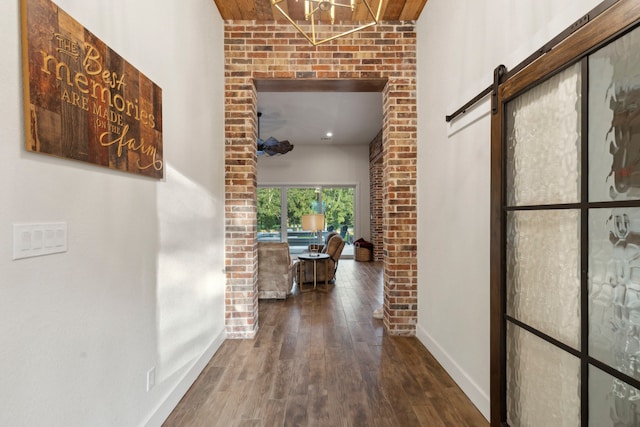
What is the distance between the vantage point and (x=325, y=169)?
28.4 ft

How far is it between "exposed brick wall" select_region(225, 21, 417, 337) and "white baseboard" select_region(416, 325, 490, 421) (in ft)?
1.13

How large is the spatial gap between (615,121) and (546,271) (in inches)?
26.1

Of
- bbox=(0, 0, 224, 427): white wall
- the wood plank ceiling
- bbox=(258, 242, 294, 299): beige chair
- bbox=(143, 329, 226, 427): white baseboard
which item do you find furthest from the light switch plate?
bbox=(258, 242, 294, 299): beige chair

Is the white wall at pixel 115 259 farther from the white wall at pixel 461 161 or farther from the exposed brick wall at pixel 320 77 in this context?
the white wall at pixel 461 161

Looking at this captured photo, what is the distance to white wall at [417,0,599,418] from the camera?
65.9 inches

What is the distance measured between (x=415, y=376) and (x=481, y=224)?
1.30 m

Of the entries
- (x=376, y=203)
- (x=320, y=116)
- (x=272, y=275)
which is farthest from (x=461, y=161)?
(x=376, y=203)

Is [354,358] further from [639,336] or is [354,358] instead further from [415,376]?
[639,336]

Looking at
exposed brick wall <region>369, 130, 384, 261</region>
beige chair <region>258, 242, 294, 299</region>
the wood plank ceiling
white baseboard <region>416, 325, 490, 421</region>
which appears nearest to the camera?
white baseboard <region>416, 325, 490, 421</region>

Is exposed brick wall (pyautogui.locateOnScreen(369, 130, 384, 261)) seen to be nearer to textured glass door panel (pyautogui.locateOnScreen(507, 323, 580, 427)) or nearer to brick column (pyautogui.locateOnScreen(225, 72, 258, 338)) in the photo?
brick column (pyautogui.locateOnScreen(225, 72, 258, 338))

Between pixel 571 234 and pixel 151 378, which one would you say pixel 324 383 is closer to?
pixel 151 378

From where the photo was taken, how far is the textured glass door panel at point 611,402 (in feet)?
3.29

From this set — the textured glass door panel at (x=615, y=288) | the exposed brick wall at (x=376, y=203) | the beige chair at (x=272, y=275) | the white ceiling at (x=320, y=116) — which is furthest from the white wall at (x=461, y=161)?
the exposed brick wall at (x=376, y=203)

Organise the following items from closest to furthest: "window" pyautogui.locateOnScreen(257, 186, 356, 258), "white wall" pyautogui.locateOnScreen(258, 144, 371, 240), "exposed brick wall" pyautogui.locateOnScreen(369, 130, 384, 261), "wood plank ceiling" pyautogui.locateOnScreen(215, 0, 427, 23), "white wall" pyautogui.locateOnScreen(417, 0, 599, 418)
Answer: "white wall" pyautogui.locateOnScreen(417, 0, 599, 418), "wood plank ceiling" pyautogui.locateOnScreen(215, 0, 427, 23), "exposed brick wall" pyautogui.locateOnScreen(369, 130, 384, 261), "white wall" pyautogui.locateOnScreen(258, 144, 371, 240), "window" pyautogui.locateOnScreen(257, 186, 356, 258)
